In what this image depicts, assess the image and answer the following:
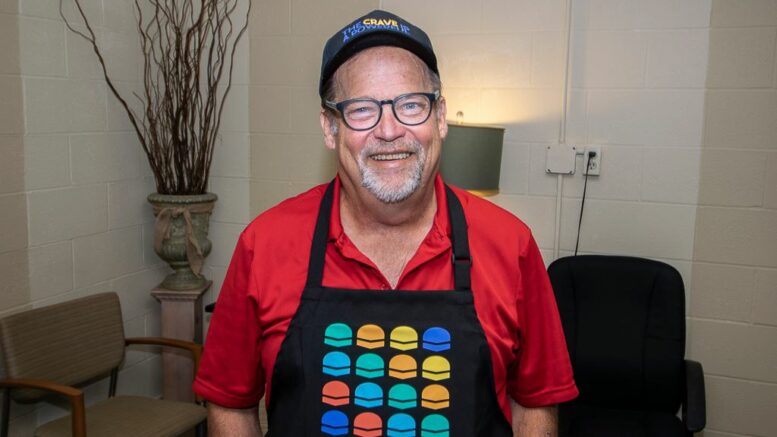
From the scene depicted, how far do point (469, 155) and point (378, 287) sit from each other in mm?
1211

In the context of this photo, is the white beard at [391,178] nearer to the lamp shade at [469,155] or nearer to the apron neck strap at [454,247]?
the apron neck strap at [454,247]

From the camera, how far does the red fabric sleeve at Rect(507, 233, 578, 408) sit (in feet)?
5.09

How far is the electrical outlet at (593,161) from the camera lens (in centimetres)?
281

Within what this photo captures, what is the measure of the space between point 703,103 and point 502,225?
4.95ft

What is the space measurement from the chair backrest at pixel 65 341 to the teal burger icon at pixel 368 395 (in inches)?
60.5

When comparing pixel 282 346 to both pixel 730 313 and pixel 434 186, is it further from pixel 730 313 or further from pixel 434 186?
pixel 730 313

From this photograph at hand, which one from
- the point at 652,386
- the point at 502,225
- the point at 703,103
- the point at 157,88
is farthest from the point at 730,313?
the point at 157,88

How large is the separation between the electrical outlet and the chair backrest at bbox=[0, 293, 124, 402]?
190 cm

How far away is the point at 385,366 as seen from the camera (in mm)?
1429

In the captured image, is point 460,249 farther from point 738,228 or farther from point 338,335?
point 738,228

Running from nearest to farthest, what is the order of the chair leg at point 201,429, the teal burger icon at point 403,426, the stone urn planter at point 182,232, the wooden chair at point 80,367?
the teal burger icon at point 403,426, the wooden chair at point 80,367, the chair leg at point 201,429, the stone urn planter at point 182,232

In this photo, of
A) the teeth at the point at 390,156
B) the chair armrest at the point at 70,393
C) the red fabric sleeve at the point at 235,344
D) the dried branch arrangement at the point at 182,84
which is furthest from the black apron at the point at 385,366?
the dried branch arrangement at the point at 182,84

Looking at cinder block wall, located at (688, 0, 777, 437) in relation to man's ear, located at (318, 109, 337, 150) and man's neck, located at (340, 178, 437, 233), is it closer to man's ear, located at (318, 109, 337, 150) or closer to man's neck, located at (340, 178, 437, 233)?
man's neck, located at (340, 178, 437, 233)

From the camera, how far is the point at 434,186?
5.37 feet
